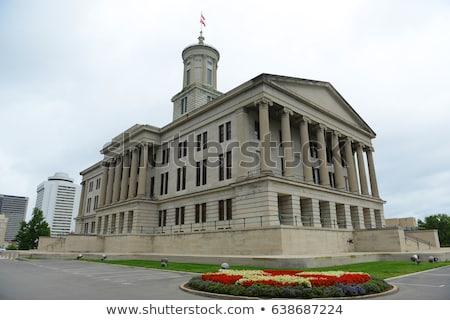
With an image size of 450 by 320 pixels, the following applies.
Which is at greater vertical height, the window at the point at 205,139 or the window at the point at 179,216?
the window at the point at 205,139

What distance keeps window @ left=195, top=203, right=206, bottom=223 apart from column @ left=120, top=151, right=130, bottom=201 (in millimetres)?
16418

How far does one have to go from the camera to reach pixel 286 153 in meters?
32.5

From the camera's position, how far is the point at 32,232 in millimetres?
69938

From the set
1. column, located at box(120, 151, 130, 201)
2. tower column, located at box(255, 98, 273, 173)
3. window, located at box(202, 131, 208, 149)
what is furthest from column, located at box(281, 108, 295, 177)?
column, located at box(120, 151, 130, 201)

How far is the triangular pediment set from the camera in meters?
35.7

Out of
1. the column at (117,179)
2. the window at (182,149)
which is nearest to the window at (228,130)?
the window at (182,149)

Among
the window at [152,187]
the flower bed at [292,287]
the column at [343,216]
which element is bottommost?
the flower bed at [292,287]

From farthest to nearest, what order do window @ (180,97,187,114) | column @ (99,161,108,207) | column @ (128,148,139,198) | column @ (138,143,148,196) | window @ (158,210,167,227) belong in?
column @ (99,161,108,207)
window @ (180,97,187,114)
column @ (128,148,139,198)
column @ (138,143,148,196)
window @ (158,210,167,227)

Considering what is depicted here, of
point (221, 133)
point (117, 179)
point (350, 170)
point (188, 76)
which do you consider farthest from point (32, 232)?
point (350, 170)

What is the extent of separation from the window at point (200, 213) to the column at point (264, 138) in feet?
36.6

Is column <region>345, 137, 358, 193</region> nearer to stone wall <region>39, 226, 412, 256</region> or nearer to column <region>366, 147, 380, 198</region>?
column <region>366, 147, 380, 198</region>

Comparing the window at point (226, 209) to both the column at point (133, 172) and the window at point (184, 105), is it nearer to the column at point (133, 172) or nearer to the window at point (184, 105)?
the column at point (133, 172)

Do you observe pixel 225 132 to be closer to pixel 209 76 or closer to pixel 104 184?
pixel 209 76

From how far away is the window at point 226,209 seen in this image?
1331 inches
